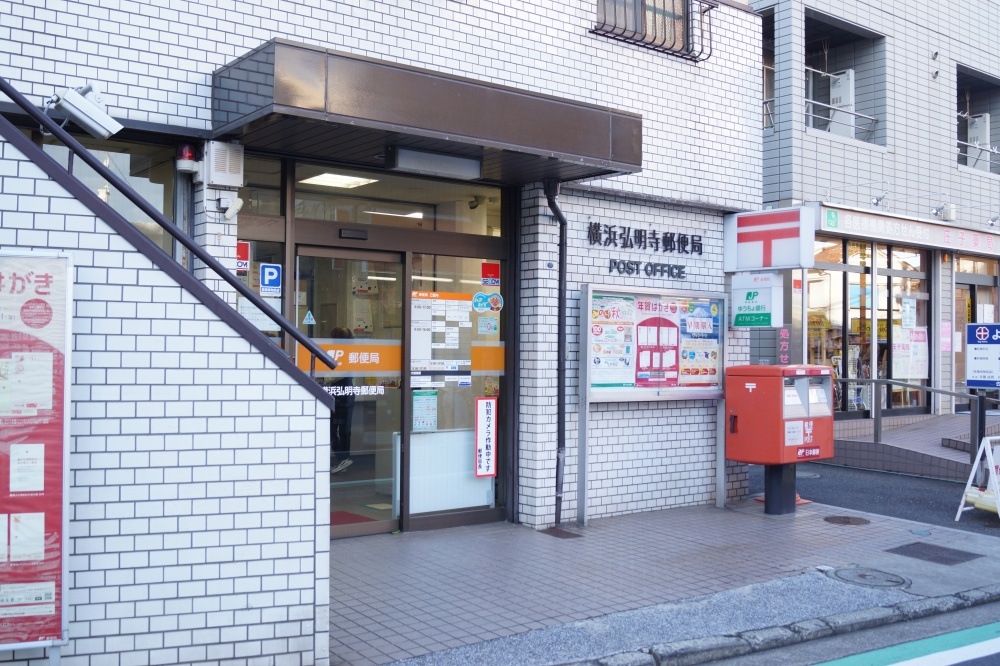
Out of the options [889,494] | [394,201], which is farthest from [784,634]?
[889,494]

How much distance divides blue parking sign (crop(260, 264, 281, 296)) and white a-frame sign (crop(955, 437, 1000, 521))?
7.30m

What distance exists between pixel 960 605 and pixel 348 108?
5.88 meters

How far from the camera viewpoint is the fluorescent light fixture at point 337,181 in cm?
865

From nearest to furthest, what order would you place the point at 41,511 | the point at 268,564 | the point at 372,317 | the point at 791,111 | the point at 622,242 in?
1. the point at 41,511
2. the point at 268,564
3. the point at 372,317
4. the point at 622,242
5. the point at 791,111

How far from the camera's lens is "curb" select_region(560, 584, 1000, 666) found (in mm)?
5855

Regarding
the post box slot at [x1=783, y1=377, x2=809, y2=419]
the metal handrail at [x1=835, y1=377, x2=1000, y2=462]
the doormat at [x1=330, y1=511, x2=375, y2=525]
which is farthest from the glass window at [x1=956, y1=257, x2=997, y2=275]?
the doormat at [x1=330, y1=511, x2=375, y2=525]

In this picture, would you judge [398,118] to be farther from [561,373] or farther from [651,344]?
[651,344]

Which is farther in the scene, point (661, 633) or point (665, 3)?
point (665, 3)

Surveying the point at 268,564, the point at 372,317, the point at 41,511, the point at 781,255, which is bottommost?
the point at 268,564

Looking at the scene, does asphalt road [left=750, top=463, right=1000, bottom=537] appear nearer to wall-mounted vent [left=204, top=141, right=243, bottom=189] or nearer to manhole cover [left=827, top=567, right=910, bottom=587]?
manhole cover [left=827, top=567, right=910, bottom=587]

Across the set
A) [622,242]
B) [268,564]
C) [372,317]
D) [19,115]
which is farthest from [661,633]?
[19,115]

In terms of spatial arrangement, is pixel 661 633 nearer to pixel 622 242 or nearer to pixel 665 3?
pixel 622 242

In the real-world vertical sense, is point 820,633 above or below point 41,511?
below

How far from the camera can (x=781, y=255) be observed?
34.9ft
